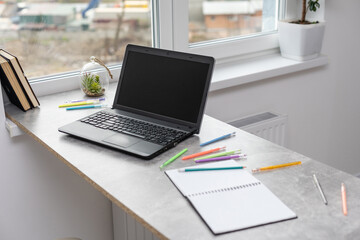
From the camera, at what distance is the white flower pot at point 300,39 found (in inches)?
91.8

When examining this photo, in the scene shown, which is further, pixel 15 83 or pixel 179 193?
pixel 15 83

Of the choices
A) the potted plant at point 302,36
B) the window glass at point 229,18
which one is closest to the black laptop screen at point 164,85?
the window glass at point 229,18

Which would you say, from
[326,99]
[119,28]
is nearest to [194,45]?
[119,28]

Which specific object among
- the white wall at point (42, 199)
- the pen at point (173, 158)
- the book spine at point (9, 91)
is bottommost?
the white wall at point (42, 199)

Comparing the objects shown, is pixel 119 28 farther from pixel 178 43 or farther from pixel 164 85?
pixel 164 85

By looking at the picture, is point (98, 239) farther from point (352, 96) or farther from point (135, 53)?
point (352, 96)

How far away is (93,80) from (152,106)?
328mm

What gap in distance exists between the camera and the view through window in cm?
182

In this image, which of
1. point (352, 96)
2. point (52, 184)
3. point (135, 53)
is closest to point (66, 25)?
point (135, 53)

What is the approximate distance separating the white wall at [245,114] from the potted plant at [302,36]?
0.11 meters

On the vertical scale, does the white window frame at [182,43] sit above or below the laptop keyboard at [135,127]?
above

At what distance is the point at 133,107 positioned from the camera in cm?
163

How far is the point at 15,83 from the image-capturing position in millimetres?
1658

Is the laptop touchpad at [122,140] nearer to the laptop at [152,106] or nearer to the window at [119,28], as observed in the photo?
the laptop at [152,106]
